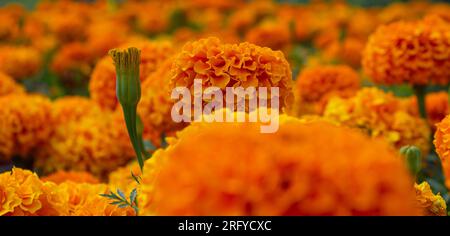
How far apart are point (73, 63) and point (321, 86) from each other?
4.85ft

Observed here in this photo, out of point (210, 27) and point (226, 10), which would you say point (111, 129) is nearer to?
point (210, 27)

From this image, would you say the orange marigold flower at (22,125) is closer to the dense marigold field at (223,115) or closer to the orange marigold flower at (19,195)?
the dense marigold field at (223,115)

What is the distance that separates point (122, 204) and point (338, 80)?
142cm

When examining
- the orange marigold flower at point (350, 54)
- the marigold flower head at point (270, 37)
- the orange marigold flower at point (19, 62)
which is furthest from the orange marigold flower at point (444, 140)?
the orange marigold flower at point (19, 62)

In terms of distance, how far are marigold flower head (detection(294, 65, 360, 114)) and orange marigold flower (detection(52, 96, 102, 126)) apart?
2.50ft

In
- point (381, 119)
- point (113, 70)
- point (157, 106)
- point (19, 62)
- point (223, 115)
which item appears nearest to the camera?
point (223, 115)

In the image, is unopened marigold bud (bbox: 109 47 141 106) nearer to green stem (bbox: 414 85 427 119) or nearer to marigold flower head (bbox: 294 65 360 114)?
green stem (bbox: 414 85 427 119)

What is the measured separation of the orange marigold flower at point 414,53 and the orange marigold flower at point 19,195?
1.09m

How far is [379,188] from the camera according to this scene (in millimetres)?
729

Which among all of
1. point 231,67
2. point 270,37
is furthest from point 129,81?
point 270,37

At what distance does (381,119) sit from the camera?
1.94 meters

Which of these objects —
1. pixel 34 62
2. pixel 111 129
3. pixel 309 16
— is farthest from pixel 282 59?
pixel 309 16

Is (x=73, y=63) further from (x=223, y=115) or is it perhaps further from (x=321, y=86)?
(x=223, y=115)

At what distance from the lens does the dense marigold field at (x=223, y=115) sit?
0.73 m
